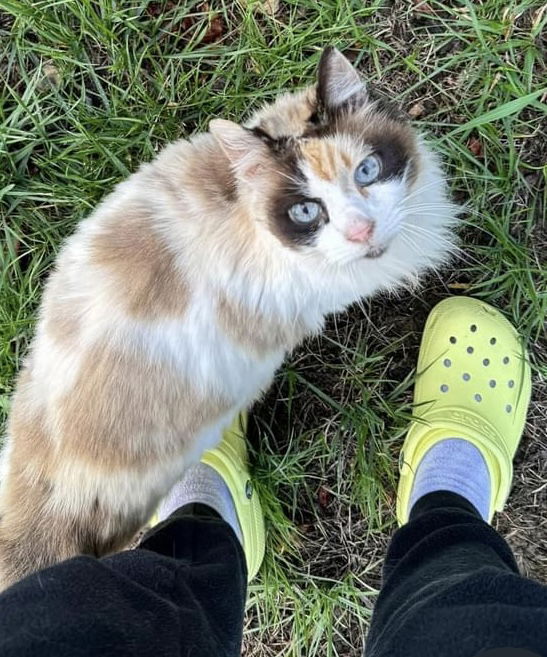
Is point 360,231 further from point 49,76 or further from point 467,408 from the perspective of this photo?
point 49,76

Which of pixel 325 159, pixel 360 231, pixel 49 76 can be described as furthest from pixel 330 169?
pixel 49 76

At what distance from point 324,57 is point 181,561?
3.40 feet

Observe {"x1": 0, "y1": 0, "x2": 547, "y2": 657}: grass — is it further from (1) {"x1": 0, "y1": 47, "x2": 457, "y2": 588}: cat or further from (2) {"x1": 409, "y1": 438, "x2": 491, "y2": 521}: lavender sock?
(1) {"x1": 0, "y1": 47, "x2": 457, "y2": 588}: cat

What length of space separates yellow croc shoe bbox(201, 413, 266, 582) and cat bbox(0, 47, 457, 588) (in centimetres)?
33

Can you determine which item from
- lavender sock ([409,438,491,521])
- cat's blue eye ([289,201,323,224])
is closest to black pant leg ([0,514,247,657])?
lavender sock ([409,438,491,521])

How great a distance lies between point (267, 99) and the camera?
1.86m

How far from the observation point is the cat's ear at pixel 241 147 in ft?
4.00

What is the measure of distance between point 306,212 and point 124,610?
0.77 m

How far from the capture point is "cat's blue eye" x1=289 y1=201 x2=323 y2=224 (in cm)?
128

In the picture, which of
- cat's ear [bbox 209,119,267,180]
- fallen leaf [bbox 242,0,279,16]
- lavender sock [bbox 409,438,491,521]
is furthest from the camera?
fallen leaf [bbox 242,0,279,16]

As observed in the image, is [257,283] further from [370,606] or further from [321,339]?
[370,606]

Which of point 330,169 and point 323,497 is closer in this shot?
point 330,169

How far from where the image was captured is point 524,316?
1.79 m

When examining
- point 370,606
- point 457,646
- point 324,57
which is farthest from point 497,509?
point 324,57
